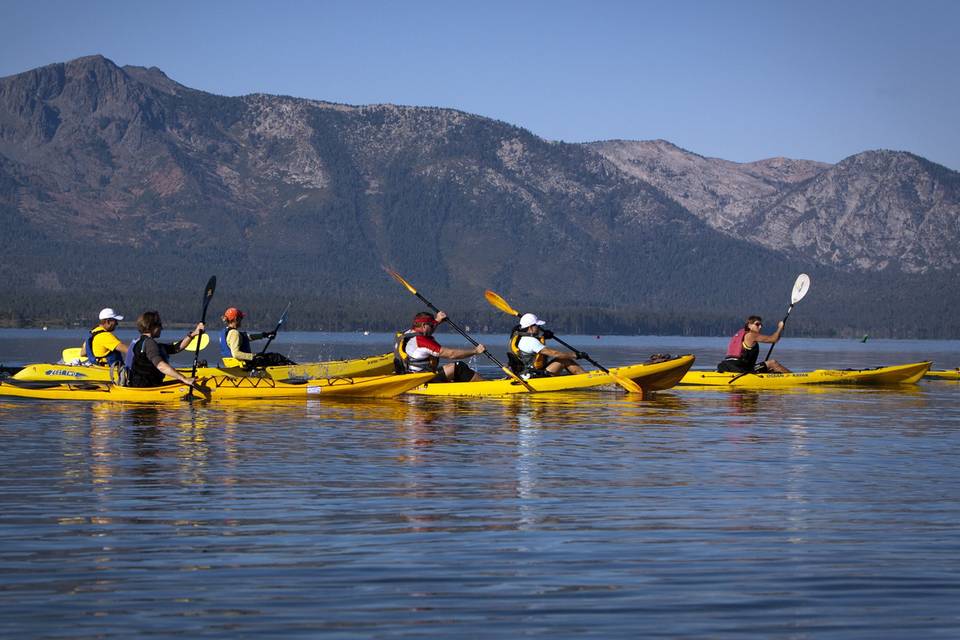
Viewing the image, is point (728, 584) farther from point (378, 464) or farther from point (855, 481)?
point (378, 464)

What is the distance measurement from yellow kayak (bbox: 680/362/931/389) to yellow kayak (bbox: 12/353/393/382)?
A: 8252 mm

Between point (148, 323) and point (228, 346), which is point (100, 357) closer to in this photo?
point (228, 346)

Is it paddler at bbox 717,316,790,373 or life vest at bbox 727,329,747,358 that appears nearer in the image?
paddler at bbox 717,316,790,373

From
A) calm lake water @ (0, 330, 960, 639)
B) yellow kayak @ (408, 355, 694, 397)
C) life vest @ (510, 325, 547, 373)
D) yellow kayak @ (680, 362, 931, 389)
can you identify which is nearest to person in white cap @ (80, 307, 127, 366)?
calm lake water @ (0, 330, 960, 639)

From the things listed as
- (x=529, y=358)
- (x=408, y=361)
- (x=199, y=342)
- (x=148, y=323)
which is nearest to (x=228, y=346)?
(x=199, y=342)

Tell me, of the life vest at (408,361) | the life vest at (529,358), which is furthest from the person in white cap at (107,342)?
the life vest at (529,358)

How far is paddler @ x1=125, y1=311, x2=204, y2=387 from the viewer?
2825cm

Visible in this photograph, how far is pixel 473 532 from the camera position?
14422mm

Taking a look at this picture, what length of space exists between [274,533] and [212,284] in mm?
23295

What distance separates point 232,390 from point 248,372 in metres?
3.30

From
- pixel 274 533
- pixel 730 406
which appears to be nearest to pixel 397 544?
pixel 274 533

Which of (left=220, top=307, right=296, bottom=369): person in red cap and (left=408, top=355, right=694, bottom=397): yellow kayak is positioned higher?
(left=220, top=307, right=296, bottom=369): person in red cap

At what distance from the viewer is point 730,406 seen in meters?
34.3

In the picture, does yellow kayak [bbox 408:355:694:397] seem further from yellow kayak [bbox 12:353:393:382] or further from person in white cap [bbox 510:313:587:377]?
yellow kayak [bbox 12:353:393:382]
